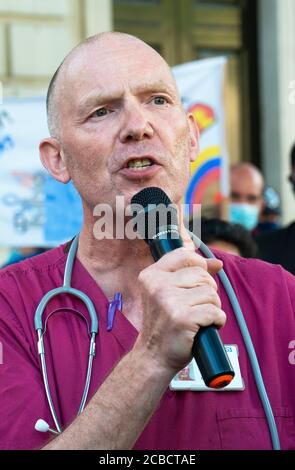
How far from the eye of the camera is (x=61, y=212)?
5781 mm

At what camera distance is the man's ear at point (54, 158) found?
2.86 m

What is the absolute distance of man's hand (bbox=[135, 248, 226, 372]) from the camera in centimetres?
191

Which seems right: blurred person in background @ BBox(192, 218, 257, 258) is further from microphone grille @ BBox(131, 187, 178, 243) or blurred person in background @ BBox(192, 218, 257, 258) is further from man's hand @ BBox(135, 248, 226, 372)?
man's hand @ BBox(135, 248, 226, 372)

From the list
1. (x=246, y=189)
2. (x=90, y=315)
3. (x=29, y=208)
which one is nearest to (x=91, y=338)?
(x=90, y=315)

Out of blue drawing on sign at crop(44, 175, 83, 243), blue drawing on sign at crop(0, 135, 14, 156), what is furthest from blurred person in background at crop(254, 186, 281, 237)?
blue drawing on sign at crop(0, 135, 14, 156)

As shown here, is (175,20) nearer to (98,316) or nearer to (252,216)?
(252,216)

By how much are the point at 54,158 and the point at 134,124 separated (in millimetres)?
496

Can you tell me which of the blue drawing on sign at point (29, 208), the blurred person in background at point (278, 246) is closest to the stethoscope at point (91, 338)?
the blurred person in background at point (278, 246)

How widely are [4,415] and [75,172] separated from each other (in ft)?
2.52

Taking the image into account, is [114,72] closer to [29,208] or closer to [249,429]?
[249,429]

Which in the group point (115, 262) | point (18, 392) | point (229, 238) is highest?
point (115, 262)

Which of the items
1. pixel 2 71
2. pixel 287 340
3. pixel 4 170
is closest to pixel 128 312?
pixel 287 340

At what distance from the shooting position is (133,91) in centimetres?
258

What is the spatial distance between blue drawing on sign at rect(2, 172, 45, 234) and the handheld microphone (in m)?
→ 3.56
